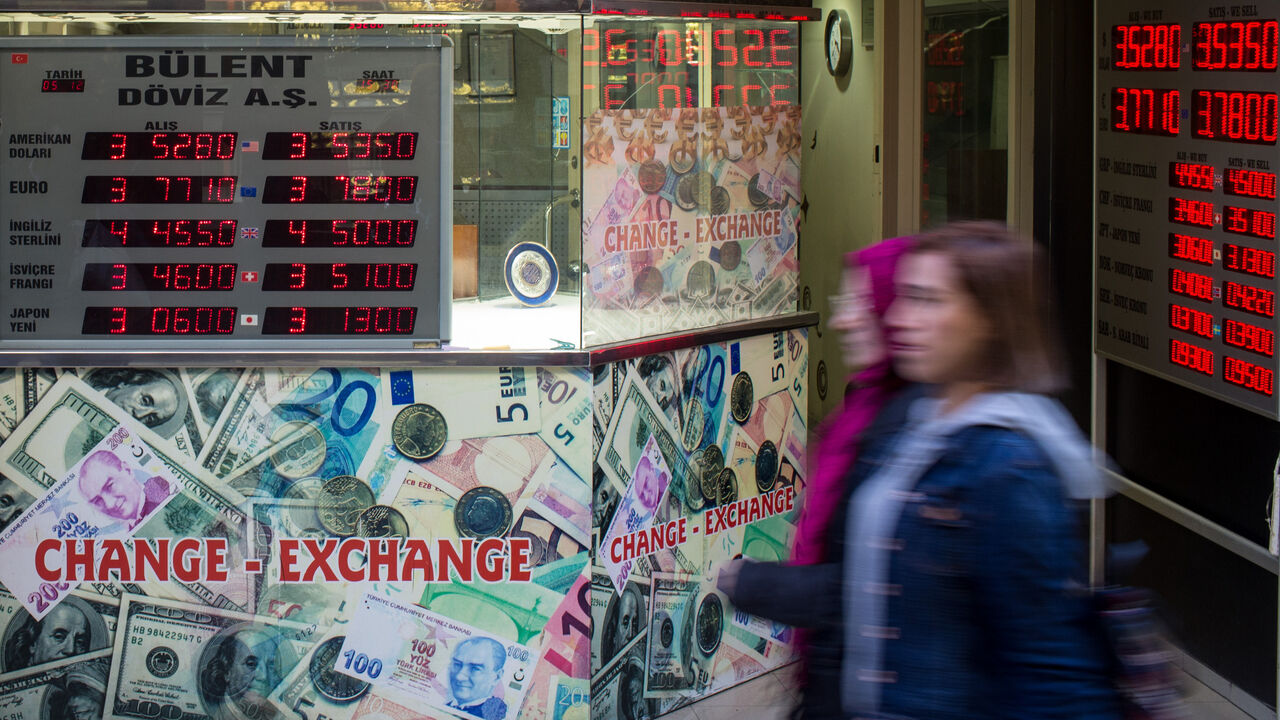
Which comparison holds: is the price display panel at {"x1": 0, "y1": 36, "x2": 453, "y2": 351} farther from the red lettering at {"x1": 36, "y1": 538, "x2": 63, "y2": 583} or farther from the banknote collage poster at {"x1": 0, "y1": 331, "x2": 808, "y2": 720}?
the red lettering at {"x1": 36, "y1": 538, "x2": 63, "y2": 583}

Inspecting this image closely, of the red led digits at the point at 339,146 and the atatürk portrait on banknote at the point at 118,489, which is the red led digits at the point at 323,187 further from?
the atatürk portrait on banknote at the point at 118,489

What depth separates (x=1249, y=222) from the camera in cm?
348

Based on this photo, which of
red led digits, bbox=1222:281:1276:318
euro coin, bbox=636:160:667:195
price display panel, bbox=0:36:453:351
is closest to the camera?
price display panel, bbox=0:36:453:351

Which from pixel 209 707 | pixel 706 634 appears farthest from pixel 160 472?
pixel 706 634

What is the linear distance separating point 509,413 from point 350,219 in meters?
0.65

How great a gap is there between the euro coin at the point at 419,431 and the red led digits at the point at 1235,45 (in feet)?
7.73

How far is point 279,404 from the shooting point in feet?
11.0

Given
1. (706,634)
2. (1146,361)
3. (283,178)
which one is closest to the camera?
(283,178)

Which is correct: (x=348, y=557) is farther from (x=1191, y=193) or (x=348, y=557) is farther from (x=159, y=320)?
(x=1191, y=193)

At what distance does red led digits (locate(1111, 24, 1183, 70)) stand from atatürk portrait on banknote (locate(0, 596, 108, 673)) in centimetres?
345

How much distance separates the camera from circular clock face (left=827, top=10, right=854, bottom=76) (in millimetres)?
6369

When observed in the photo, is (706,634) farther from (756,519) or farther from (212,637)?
(212,637)

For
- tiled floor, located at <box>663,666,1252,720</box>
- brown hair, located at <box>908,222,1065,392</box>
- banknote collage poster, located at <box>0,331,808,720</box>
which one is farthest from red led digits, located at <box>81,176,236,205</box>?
brown hair, located at <box>908,222,1065,392</box>

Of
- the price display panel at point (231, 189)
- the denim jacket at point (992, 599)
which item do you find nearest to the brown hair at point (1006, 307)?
the denim jacket at point (992, 599)
